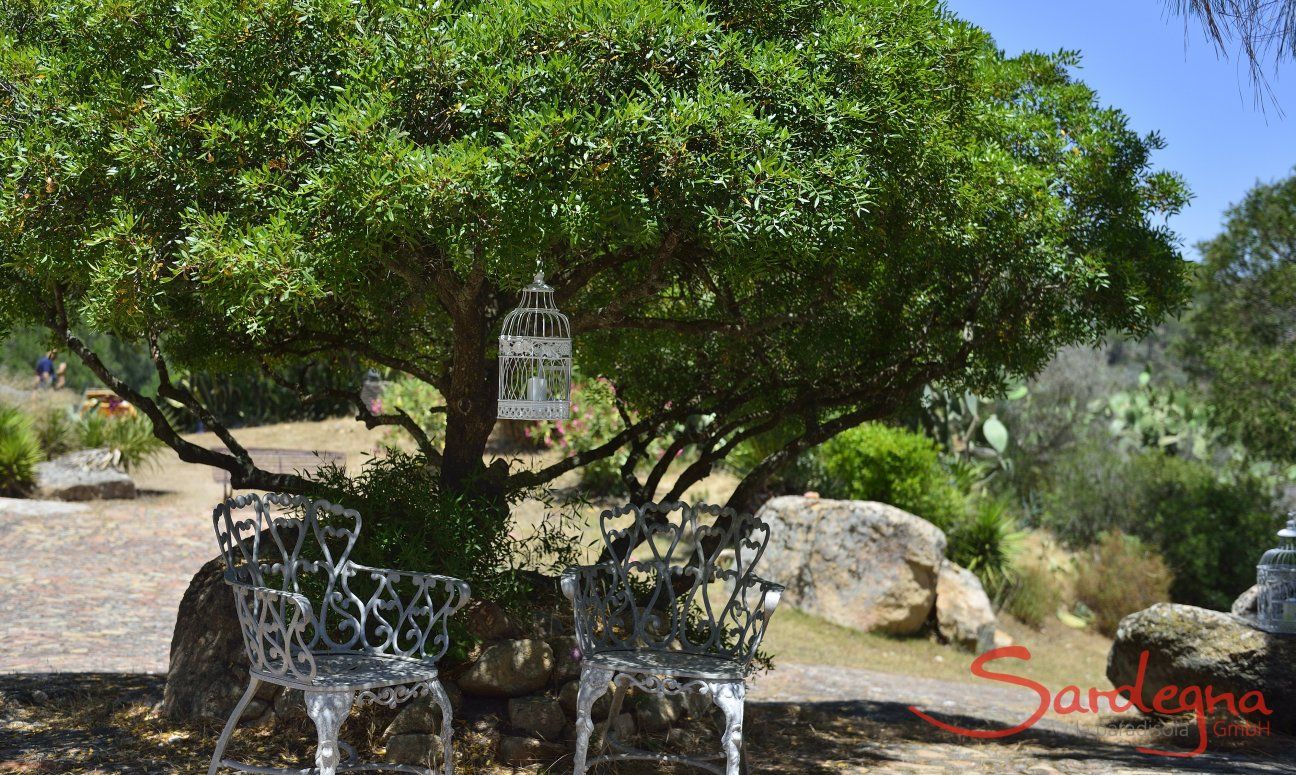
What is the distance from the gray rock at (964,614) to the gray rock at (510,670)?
702cm

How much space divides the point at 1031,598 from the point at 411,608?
32.7 ft

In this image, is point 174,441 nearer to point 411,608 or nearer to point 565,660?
point 411,608

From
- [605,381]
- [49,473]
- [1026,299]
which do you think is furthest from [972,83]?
[49,473]

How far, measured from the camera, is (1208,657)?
6.62 meters

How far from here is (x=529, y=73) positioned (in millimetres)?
3686

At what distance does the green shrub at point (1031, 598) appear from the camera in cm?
1244

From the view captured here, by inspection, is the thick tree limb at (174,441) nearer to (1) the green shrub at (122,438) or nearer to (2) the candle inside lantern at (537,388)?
(2) the candle inside lantern at (537,388)

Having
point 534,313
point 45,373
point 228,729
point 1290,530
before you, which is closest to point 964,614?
point 1290,530

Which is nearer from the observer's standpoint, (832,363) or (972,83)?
(972,83)

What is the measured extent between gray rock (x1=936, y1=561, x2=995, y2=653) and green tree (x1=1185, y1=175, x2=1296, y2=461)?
4.08 m

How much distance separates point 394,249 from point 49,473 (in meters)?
11.2

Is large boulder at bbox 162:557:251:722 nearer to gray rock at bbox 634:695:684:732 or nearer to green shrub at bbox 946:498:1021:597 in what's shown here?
gray rock at bbox 634:695:684:732

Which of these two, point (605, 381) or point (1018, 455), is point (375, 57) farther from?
point (1018, 455)

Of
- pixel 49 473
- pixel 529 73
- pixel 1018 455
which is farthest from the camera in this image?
pixel 1018 455
